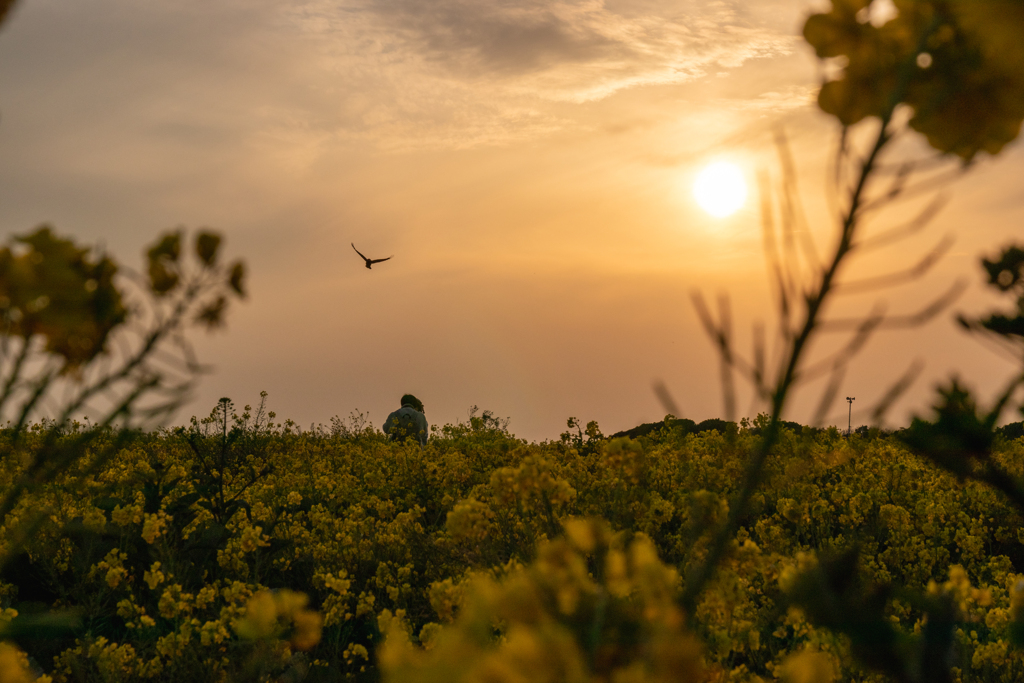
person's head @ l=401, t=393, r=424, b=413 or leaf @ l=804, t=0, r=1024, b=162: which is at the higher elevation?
leaf @ l=804, t=0, r=1024, b=162

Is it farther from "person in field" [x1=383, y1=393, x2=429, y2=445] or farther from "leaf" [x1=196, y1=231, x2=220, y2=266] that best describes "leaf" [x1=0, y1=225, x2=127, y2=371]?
"person in field" [x1=383, y1=393, x2=429, y2=445]

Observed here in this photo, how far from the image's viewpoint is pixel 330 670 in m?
3.71

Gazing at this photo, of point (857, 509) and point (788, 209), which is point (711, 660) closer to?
point (788, 209)

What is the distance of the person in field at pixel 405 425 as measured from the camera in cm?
1271

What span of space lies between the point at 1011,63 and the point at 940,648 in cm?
66

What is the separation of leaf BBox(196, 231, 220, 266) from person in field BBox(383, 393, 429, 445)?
36.4 feet

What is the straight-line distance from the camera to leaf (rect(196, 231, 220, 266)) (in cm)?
143

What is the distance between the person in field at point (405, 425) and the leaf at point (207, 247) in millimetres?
11093

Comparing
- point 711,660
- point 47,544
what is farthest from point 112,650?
point 711,660

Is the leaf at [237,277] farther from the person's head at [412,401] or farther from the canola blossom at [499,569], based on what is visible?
the person's head at [412,401]

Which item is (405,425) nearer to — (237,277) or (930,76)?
(237,277)

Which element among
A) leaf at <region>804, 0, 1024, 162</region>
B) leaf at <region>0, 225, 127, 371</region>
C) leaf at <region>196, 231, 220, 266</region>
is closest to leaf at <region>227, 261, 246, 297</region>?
leaf at <region>196, 231, 220, 266</region>

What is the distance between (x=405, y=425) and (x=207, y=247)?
463 inches

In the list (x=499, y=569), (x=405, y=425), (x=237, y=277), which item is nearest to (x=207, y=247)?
(x=237, y=277)
